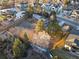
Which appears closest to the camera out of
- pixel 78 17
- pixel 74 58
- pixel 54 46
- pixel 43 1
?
pixel 74 58

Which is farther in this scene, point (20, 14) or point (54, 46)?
point (20, 14)

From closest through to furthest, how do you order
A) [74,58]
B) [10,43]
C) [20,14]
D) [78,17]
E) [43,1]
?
[74,58]
[10,43]
[78,17]
[20,14]
[43,1]

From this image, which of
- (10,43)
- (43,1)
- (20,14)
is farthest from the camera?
(43,1)

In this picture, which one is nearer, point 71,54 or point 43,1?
point 71,54

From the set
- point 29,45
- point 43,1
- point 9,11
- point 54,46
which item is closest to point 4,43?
point 29,45

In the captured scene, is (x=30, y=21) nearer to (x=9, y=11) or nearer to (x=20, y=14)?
(x=20, y=14)

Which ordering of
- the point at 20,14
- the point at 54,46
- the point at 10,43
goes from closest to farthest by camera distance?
the point at 54,46 < the point at 10,43 < the point at 20,14

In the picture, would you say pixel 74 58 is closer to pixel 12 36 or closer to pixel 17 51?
pixel 17 51

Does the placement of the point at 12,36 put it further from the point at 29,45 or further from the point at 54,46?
the point at 54,46

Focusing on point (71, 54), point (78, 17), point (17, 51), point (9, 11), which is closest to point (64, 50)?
point (71, 54)
